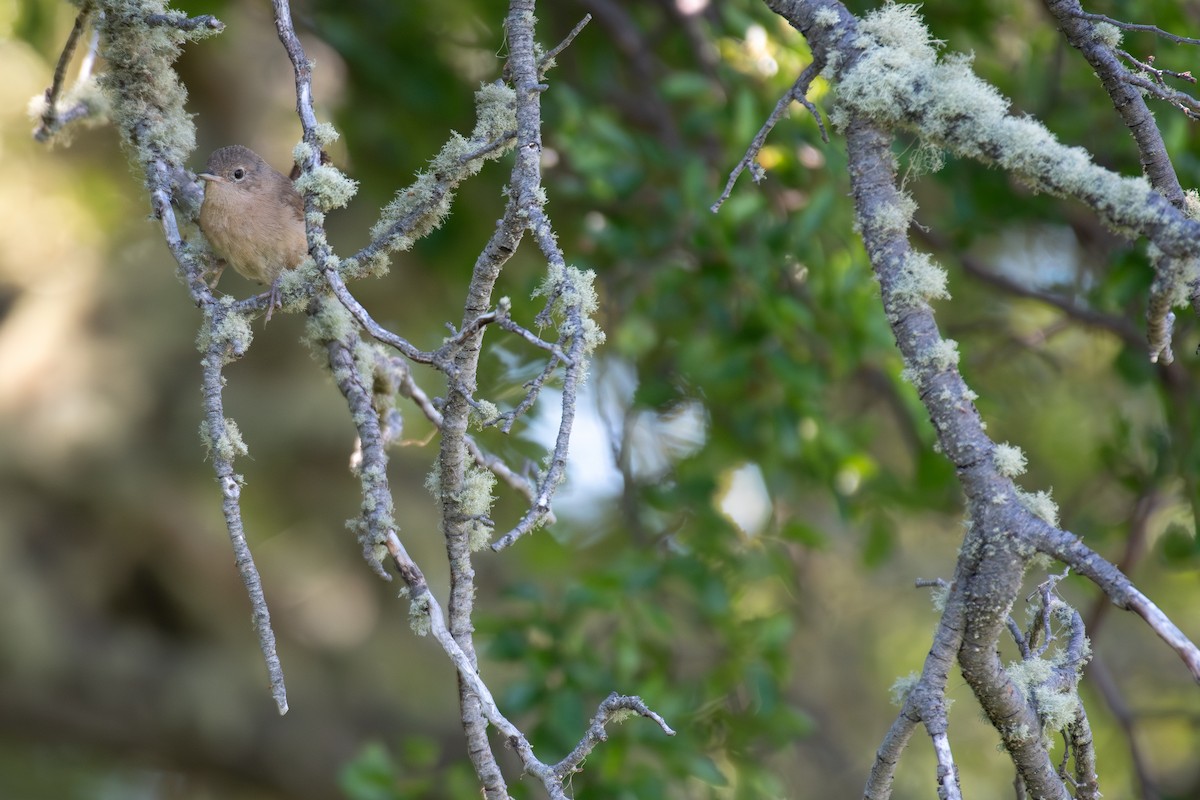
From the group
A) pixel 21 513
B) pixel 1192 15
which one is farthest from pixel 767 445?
pixel 21 513

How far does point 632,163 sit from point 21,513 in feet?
9.60

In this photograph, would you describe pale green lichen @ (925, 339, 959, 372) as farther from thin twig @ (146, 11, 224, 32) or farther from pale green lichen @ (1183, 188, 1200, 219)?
thin twig @ (146, 11, 224, 32)

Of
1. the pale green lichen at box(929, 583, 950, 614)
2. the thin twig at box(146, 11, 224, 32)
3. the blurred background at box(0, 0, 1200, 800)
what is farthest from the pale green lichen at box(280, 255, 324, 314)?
the blurred background at box(0, 0, 1200, 800)

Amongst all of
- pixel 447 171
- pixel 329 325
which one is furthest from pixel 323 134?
pixel 329 325

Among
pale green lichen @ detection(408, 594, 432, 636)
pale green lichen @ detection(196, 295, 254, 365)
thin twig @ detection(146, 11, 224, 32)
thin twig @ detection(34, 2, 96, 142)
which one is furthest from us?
thin twig @ detection(34, 2, 96, 142)

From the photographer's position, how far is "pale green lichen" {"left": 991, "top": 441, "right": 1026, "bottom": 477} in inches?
48.8

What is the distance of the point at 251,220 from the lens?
202 centimetres

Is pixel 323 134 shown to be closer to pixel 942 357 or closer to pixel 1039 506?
pixel 942 357

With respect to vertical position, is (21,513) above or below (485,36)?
below

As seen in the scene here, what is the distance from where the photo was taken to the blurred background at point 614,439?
314cm

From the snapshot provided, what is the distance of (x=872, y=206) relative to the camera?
1381mm

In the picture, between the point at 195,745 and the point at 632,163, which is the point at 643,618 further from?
the point at 195,745

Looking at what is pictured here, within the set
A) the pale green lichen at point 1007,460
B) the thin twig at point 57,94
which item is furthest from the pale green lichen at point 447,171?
the thin twig at point 57,94

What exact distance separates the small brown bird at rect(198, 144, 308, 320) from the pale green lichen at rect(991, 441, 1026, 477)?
3.74 feet
